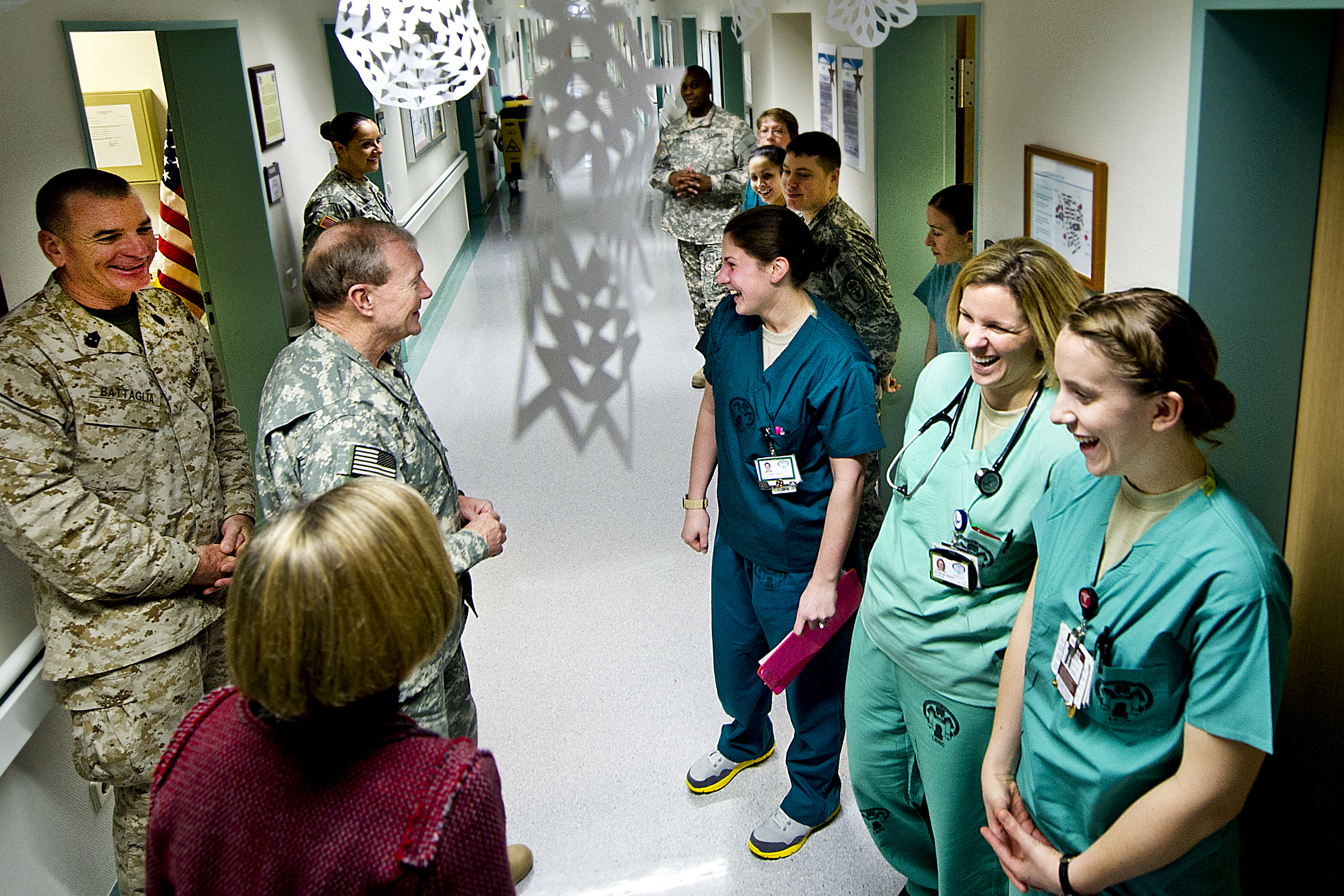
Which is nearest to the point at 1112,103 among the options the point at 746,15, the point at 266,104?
the point at 746,15

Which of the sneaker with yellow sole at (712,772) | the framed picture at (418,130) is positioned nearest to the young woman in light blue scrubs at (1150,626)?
the sneaker with yellow sole at (712,772)

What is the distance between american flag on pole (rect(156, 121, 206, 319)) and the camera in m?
3.98

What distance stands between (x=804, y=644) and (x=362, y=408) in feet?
3.34

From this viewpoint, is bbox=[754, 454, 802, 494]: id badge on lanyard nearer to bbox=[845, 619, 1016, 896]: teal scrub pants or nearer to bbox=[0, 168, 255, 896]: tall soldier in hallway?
bbox=[845, 619, 1016, 896]: teal scrub pants

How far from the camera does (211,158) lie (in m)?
4.27

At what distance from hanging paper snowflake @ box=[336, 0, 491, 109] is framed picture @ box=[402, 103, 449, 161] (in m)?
3.05

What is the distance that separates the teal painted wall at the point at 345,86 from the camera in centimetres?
436

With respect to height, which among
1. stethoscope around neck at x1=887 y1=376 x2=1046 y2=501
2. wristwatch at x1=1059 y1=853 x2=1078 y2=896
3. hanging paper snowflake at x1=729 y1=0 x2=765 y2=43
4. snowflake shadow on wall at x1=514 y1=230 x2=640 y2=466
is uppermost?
hanging paper snowflake at x1=729 y1=0 x2=765 y2=43

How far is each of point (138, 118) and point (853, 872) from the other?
13.8ft

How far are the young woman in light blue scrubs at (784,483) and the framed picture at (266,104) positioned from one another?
8.83 ft

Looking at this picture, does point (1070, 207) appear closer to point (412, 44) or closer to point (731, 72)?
point (731, 72)

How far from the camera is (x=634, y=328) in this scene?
73.7 inches

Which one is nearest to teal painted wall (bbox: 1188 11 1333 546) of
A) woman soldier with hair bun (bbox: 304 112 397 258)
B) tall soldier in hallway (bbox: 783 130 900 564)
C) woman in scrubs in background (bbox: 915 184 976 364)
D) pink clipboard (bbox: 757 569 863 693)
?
pink clipboard (bbox: 757 569 863 693)

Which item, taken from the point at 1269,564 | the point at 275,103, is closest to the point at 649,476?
the point at 275,103
